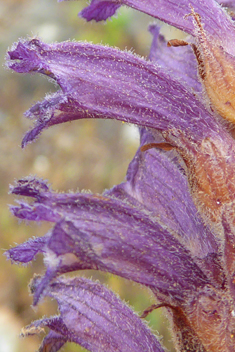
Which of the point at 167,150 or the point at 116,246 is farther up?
the point at 167,150

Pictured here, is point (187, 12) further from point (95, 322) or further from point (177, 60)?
point (95, 322)

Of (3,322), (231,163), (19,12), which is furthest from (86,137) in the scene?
(231,163)

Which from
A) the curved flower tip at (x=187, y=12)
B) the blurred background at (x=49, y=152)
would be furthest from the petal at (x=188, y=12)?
the blurred background at (x=49, y=152)

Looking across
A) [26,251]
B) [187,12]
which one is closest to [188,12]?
[187,12]

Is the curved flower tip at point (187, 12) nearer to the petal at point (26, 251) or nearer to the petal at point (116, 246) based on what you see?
the petal at point (116, 246)

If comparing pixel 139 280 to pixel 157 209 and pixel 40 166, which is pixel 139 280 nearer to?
pixel 157 209

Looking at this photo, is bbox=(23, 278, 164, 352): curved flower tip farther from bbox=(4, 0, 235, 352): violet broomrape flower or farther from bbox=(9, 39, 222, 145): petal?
bbox=(9, 39, 222, 145): petal

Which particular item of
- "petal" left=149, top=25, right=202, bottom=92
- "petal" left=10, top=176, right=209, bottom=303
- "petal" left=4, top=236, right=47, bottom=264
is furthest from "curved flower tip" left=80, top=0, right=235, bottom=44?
"petal" left=4, top=236, right=47, bottom=264
